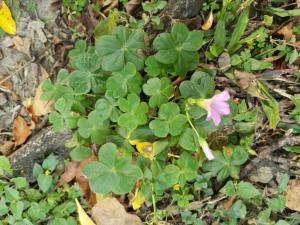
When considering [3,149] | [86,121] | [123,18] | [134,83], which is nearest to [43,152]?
[3,149]

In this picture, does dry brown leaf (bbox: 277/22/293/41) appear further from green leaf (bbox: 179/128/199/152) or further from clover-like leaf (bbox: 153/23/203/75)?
green leaf (bbox: 179/128/199/152)

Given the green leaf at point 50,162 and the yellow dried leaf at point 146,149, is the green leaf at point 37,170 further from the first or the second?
the yellow dried leaf at point 146,149

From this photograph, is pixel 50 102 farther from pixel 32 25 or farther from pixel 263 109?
pixel 263 109

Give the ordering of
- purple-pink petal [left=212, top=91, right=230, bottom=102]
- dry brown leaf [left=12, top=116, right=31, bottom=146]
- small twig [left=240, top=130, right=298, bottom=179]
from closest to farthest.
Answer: purple-pink petal [left=212, top=91, right=230, bottom=102], small twig [left=240, top=130, right=298, bottom=179], dry brown leaf [left=12, top=116, right=31, bottom=146]

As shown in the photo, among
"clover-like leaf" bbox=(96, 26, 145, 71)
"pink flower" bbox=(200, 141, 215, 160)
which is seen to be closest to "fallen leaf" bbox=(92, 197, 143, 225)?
"pink flower" bbox=(200, 141, 215, 160)

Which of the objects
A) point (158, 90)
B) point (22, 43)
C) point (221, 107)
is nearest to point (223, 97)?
point (221, 107)

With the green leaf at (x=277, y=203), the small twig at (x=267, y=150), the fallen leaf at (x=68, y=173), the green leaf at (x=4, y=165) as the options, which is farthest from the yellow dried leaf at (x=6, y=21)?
the green leaf at (x=277, y=203)
